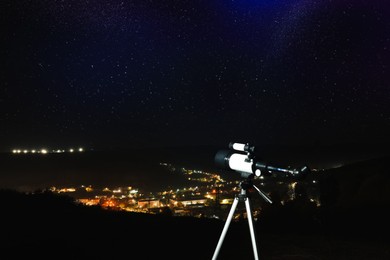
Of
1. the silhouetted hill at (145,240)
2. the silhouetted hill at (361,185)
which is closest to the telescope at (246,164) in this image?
the silhouetted hill at (145,240)

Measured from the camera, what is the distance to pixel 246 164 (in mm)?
3561

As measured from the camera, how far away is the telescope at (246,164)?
319cm

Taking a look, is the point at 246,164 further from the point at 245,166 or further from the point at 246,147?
the point at 246,147

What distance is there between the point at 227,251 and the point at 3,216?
5654 millimetres

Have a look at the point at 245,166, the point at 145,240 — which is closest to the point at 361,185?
the point at 145,240

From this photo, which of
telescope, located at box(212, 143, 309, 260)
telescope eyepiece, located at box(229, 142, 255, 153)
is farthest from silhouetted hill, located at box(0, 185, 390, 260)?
telescope eyepiece, located at box(229, 142, 255, 153)

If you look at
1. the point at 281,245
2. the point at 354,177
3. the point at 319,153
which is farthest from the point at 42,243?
the point at 319,153

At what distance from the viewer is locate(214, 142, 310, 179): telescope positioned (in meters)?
3.19

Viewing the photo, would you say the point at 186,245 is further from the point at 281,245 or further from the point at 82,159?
the point at 82,159

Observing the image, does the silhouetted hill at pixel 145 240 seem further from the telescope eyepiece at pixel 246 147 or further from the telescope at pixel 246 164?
the telescope eyepiece at pixel 246 147

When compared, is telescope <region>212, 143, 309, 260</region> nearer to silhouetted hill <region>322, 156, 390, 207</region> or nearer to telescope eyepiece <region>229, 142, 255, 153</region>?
telescope eyepiece <region>229, 142, 255, 153</region>

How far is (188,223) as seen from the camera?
8648mm

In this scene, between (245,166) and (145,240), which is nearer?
(245,166)

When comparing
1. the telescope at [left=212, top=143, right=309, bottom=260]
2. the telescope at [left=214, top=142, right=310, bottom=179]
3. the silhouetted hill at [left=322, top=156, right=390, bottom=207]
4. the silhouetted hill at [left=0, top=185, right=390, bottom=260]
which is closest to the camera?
the telescope at [left=214, top=142, right=310, bottom=179]
